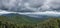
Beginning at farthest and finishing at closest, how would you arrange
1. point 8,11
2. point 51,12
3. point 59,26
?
point 8,11
point 51,12
point 59,26

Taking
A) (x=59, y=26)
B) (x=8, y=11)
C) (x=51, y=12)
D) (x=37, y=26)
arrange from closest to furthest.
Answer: (x=59, y=26) < (x=37, y=26) < (x=51, y=12) < (x=8, y=11)

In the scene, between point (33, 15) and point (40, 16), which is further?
point (33, 15)

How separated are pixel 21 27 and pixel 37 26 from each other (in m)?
2.60

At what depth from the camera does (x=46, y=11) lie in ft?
64.9

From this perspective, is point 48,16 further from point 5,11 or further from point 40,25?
point 5,11

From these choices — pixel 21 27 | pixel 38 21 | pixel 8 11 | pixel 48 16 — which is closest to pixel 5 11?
pixel 8 11

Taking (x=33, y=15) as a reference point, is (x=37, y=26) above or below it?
below

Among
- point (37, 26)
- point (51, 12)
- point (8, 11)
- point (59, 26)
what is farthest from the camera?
point (8, 11)

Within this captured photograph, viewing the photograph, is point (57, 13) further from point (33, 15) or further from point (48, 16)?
point (33, 15)

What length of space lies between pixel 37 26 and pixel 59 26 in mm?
3124

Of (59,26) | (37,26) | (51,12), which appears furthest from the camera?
(51,12)

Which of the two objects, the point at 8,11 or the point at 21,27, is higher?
the point at 8,11

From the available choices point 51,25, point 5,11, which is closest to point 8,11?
point 5,11

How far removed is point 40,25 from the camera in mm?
17734
